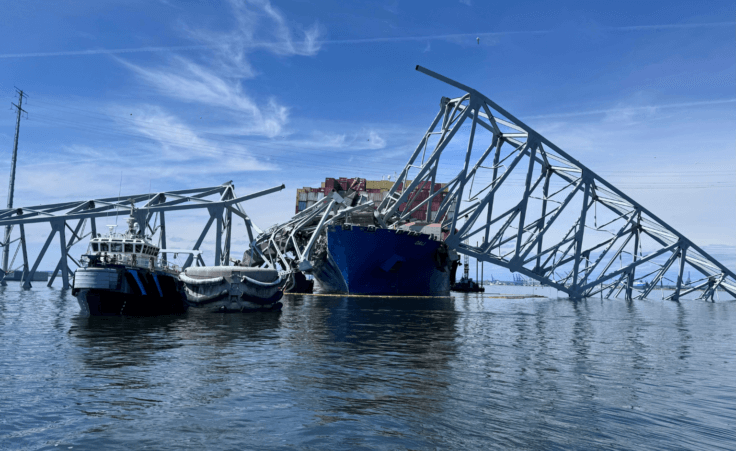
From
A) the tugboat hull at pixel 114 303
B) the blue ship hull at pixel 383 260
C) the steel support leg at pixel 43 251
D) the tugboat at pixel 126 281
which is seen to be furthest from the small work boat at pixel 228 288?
the steel support leg at pixel 43 251

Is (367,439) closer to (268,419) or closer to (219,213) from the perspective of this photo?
(268,419)

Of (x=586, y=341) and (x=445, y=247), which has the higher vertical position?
(x=445, y=247)

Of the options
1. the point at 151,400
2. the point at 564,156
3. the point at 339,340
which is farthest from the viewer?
the point at 564,156

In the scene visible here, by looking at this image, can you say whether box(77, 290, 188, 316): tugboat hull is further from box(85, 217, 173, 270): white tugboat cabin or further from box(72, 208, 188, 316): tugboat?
box(85, 217, 173, 270): white tugboat cabin

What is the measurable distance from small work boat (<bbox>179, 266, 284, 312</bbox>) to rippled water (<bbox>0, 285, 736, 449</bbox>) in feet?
38.9

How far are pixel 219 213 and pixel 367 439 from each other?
66.9m

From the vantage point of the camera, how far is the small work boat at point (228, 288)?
38.5 meters

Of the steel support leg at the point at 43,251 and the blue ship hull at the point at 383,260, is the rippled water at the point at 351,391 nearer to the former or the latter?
the blue ship hull at the point at 383,260

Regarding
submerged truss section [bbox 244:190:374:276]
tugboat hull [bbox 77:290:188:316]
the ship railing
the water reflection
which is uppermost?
submerged truss section [bbox 244:190:374:276]

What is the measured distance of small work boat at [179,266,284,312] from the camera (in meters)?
38.5

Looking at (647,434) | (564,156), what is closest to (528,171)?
(564,156)

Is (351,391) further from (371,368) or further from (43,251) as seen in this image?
(43,251)

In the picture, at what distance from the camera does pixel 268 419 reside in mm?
11086

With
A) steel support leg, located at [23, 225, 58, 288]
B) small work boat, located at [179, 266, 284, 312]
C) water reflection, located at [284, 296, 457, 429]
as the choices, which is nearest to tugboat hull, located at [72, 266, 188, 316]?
small work boat, located at [179, 266, 284, 312]
